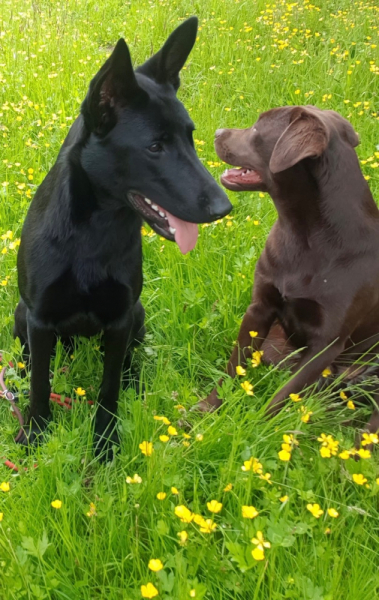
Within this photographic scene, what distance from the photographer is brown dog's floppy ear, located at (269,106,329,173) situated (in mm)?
1762

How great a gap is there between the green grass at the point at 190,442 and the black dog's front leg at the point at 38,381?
7cm

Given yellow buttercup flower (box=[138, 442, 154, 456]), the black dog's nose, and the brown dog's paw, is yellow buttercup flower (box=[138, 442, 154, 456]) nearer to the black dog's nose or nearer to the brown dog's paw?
the brown dog's paw

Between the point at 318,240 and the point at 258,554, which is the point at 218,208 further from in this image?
the point at 258,554

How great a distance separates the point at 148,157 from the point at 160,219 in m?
0.20

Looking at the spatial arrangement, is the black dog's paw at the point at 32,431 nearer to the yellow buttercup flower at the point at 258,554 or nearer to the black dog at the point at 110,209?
the black dog at the point at 110,209

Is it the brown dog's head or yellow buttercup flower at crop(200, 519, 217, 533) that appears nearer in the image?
yellow buttercup flower at crop(200, 519, 217, 533)

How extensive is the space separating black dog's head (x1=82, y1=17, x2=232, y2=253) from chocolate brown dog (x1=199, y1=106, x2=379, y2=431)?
309 mm

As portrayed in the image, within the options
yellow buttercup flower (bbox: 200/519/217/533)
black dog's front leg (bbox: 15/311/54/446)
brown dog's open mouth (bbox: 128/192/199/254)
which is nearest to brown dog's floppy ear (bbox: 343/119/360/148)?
brown dog's open mouth (bbox: 128/192/199/254)

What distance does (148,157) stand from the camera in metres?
1.67

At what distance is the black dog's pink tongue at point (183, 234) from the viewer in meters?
1.76

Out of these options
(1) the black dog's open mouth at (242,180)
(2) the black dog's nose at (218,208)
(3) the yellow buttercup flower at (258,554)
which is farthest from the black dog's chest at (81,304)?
(3) the yellow buttercup flower at (258,554)

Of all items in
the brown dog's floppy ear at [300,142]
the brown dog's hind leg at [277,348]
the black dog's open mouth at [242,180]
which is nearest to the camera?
the brown dog's floppy ear at [300,142]

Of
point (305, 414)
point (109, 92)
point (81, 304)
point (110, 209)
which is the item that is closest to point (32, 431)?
point (81, 304)

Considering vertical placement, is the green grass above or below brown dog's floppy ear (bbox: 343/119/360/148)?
below
